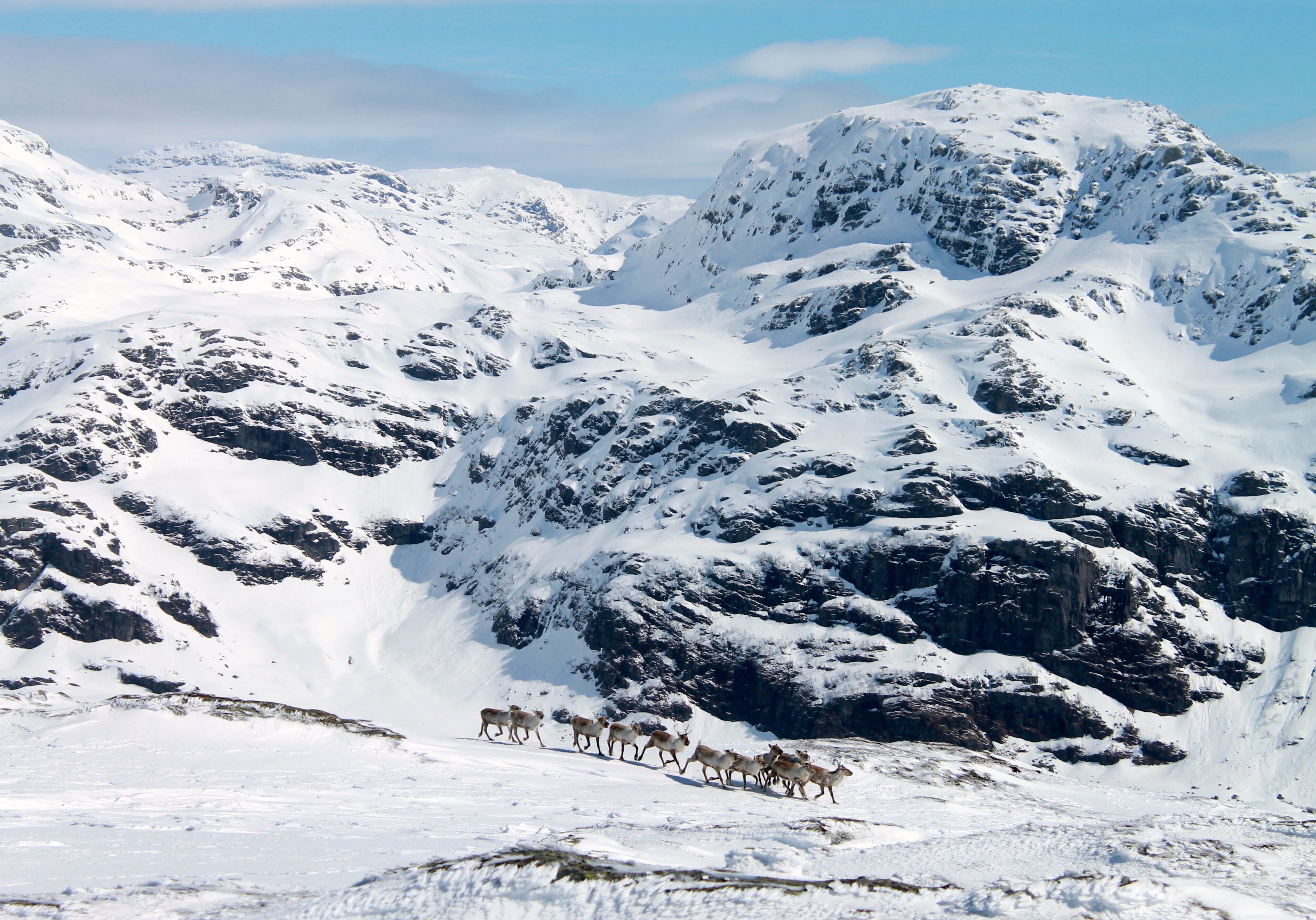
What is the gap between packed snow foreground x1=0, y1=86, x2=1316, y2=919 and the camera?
89.0 ft

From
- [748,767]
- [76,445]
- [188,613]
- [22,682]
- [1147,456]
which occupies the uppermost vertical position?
[1147,456]

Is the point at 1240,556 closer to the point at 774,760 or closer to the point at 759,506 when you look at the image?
the point at 759,506

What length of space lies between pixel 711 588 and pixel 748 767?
82122 mm

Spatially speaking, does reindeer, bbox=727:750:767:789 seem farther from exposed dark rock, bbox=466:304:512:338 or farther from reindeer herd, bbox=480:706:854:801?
exposed dark rock, bbox=466:304:512:338

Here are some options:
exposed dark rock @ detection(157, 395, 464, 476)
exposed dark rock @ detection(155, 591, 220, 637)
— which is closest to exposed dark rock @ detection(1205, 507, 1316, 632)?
exposed dark rock @ detection(157, 395, 464, 476)

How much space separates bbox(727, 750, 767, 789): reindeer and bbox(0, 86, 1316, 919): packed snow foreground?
8.76 feet

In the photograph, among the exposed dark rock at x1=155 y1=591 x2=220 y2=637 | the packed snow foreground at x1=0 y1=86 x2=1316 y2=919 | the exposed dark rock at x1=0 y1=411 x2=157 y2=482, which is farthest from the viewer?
the exposed dark rock at x1=0 y1=411 x2=157 y2=482

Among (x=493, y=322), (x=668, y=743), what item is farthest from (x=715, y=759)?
(x=493, y=322)

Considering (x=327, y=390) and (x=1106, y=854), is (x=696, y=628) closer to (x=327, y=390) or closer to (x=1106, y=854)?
(x=327, y=390)

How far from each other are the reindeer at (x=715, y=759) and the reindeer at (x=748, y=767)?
0.15 meters

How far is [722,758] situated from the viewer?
42.5 m

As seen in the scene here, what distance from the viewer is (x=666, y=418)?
15000cm

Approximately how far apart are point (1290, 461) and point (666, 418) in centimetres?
7902

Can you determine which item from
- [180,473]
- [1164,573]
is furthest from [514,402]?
[1164,573]
